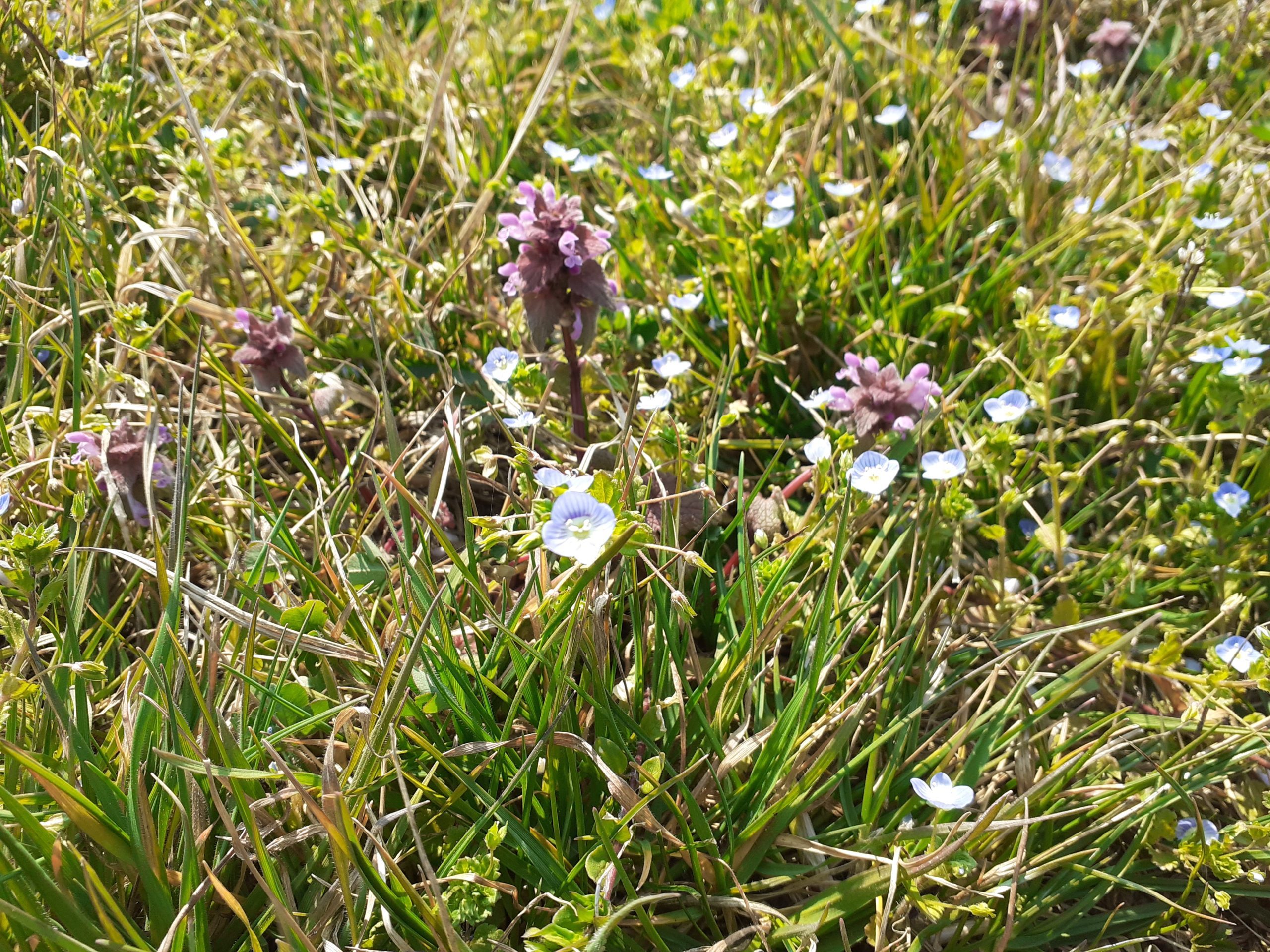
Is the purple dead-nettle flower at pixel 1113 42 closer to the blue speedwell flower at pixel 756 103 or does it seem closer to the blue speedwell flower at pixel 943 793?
the blue speedwell flower at pixel 756 103

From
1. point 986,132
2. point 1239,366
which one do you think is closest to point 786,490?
point 1239,366

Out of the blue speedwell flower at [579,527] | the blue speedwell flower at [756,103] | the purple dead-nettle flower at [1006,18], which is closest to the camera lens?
the blue speedwell flower at [579,527]

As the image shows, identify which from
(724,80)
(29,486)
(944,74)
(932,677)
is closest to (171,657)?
(29,486)

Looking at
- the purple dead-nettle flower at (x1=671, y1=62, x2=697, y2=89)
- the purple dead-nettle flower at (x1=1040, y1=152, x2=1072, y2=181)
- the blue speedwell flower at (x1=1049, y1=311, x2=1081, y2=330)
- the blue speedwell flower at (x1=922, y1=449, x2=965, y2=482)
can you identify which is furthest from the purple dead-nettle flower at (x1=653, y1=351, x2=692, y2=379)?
the purple dead-nettle flower at (x1=1040, y1=152, x2=1072, y2=181)

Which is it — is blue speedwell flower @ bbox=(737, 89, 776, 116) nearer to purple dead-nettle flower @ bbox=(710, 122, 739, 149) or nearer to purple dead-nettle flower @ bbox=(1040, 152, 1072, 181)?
purple dead-nettle flower @ bbox=(710, 122, 739, 149)


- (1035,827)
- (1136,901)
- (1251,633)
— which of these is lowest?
(1136,901)

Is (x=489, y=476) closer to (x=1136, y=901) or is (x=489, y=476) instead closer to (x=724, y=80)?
(x=1136, y=901)

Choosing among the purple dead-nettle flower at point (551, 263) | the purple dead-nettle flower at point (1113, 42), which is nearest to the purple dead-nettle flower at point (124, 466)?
the purple dead-nettle flower at point (551, 263)

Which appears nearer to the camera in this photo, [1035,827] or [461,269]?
[1035,827]
